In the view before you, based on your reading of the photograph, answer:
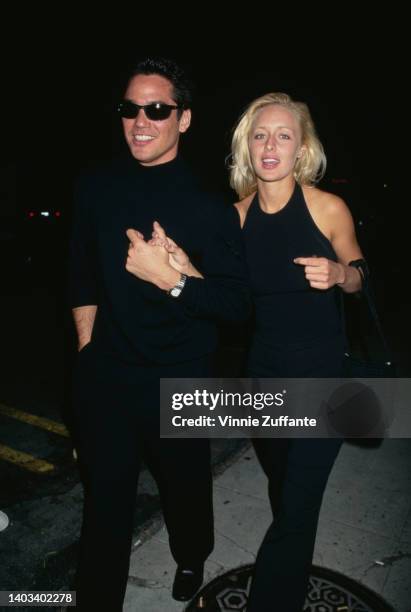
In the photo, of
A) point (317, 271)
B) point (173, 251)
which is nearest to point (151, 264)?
point (173, 251)

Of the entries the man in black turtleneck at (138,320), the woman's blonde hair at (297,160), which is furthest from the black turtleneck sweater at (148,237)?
the woman's blonde hair at (297,160)

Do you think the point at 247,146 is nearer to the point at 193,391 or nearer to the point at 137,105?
the point at 137,105

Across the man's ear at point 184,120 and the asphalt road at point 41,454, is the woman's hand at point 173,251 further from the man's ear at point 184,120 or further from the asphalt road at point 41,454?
the asphalt road at point 41,454

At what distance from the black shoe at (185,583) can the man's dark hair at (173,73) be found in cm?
227

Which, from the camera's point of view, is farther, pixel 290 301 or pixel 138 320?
pixel 290 301

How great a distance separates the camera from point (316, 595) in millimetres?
2260

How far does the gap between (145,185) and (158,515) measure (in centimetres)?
214

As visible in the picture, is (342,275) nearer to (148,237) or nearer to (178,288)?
(178,288)

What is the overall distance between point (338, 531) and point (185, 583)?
1040mm

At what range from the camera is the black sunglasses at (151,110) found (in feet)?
6.32

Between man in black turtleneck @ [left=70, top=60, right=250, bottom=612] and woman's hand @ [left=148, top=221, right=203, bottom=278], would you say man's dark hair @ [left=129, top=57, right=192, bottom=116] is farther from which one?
woman's hand @ [left=148, top=221, right=203, bottom=278]

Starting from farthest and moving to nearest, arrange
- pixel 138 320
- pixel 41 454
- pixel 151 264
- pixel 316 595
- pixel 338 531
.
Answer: pixel 41 454 < pixel 338 531 < pixel 316 595 < pixel 138 320 < pixel 151 264

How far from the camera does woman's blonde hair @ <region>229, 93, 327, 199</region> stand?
226 cm

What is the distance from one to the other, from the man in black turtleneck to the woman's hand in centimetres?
1
